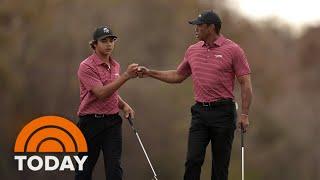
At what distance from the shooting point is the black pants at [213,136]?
6750 millimetres

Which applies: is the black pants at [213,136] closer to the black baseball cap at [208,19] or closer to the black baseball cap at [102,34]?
the black baseball cap at [208,19]

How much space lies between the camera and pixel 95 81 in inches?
268

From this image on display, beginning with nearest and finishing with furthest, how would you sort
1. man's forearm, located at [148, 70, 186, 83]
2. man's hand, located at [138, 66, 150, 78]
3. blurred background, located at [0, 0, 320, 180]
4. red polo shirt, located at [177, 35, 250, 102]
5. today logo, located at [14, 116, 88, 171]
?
1. red polo shirt, located at [177, 35, 250, 102]
2. man's hand, located at [138, 66, 150, 78]
3. man's forearm, located at [148, 70, 186, 83]
4. today logo, located at [14, 116, 88, 171]
5. blurred background, located at [0, 0, 320, 180]

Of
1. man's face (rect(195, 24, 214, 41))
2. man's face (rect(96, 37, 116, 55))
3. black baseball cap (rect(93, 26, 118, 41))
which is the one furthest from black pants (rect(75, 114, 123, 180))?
man's face (rect(195, 24, 214, 41))

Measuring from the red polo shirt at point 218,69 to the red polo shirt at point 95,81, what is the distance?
0.83 metres

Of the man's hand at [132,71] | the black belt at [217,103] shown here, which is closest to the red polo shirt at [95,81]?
the man's hand at [132,71]

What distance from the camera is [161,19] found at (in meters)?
→ 35.2

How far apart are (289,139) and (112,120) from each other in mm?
25470

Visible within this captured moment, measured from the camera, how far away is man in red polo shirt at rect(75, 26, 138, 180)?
6.82m

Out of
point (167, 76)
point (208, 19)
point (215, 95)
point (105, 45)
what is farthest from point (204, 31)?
point (105, 45)

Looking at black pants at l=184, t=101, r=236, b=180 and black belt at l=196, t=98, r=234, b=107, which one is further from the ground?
black belt at l=196, t=98, r=234, b=107

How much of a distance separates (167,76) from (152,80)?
21044 millimetres

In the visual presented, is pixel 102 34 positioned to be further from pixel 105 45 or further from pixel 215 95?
pixel 215 95

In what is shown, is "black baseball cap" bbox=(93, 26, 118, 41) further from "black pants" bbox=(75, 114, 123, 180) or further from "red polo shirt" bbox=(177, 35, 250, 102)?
"red polo shirt" bbox=(177, 35, 250, 102)
